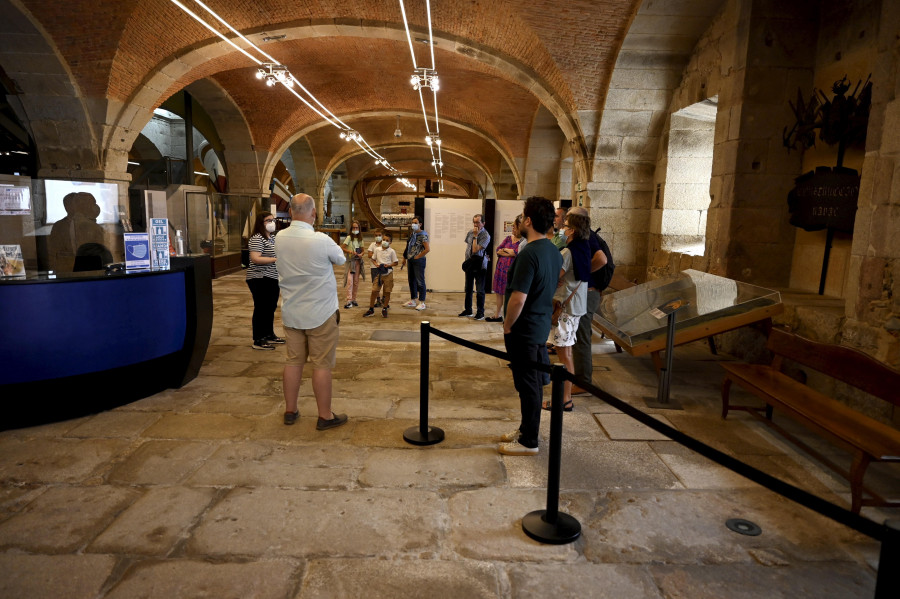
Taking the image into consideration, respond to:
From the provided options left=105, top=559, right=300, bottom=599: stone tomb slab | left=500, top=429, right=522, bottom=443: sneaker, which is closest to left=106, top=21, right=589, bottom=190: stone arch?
left=500, top=429, right=522, bottom=443: sneaker

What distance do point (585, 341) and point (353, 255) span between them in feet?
14.3

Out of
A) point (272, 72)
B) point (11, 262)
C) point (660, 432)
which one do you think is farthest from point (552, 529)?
point (272, 72)

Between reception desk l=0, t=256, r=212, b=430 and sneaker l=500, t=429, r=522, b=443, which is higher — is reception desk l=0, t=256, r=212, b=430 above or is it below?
Result: above

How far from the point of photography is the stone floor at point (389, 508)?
2104 mm

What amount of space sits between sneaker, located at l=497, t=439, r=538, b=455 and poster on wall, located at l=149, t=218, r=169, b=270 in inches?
114

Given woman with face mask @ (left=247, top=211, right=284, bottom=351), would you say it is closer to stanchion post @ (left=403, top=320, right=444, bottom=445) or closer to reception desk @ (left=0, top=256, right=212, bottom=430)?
reception desk @ (left=0, top=256, right=212, bottom=430)

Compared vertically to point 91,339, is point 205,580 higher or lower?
lower

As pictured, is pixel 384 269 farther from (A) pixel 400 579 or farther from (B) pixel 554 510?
(A) pixel 400 579

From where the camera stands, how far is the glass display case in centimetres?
401

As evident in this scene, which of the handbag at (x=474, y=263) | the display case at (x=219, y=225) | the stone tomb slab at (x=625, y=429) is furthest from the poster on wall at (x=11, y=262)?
the display case at (x=219, y=225)

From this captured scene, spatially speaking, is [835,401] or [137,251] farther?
[137,251]

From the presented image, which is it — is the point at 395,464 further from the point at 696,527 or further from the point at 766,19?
the point at 766,19

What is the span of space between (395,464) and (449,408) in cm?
100

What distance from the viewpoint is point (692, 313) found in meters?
4.14
